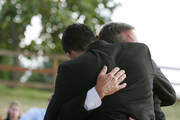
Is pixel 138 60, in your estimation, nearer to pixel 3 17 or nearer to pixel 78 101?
pixel 78 101

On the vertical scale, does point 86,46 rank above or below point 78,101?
above

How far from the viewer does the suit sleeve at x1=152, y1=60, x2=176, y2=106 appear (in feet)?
7.77

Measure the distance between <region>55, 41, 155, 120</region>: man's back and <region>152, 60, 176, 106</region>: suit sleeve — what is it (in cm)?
11

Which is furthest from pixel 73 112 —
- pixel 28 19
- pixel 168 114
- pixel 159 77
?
pixel 28 19

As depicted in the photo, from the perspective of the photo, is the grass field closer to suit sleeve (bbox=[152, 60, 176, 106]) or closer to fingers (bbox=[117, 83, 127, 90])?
suit sleeve (bbox=[152, 60, 176, 106])

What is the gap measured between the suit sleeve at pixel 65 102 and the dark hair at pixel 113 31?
0.38 meters

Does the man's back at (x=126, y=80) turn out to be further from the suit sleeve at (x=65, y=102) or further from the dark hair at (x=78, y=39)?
the dark hair at (x=78, y=39)

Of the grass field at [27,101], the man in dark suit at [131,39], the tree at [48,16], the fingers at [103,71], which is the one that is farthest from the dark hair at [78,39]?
the tree at [48,16]

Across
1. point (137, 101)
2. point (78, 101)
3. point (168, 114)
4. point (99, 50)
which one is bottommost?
point (168, 114)

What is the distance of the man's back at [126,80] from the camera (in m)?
2.17

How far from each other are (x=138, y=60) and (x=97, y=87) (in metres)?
0.29

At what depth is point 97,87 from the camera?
2154mm

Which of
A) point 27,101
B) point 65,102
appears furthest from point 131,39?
point 27,101

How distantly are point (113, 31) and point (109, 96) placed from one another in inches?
17.5
